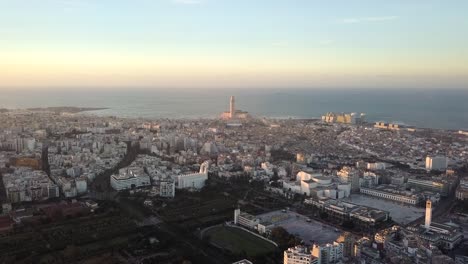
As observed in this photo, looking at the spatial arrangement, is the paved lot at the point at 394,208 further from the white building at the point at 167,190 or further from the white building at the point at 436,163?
the white building at the point at 167,190

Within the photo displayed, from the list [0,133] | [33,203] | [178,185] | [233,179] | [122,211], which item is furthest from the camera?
[0,133]

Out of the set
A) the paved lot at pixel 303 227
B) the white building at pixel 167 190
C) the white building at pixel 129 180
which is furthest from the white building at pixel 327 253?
the white building at pixel 129 180

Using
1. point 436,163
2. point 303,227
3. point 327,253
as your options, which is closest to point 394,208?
point 303,227

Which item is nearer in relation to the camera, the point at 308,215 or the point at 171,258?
the point at 171,258

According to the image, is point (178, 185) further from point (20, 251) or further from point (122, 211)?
point (20, 251)

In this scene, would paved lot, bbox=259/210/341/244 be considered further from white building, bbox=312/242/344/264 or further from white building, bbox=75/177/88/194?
white building, bbox=75/177/88/194

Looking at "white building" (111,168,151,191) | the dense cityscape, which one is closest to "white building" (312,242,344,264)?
the dense cityscape

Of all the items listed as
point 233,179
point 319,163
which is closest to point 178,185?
point 233,179
